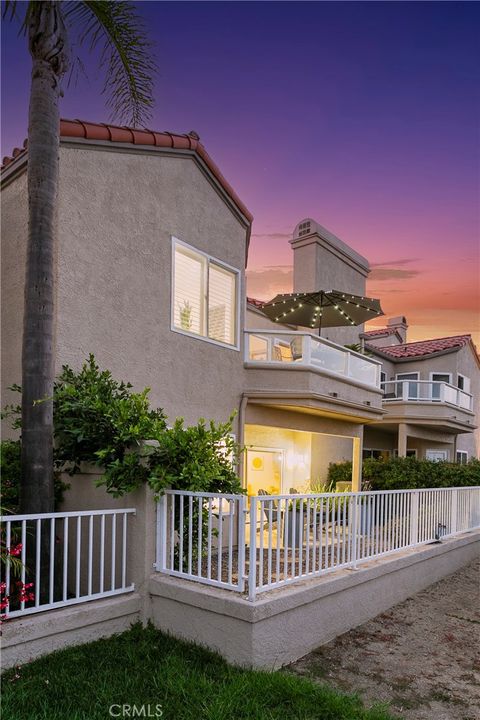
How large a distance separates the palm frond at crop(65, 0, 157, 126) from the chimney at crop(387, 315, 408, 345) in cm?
2474

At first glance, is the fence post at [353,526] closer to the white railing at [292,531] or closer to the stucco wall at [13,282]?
the white railing at [292,531]

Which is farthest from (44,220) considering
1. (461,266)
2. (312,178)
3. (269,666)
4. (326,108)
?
(461,266)

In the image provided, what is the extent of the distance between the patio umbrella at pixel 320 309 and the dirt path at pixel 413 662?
7.61 meters

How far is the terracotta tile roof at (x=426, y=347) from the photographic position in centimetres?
2452

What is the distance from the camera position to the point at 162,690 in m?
4.71

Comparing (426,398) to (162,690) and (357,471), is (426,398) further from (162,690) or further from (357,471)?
(162,690)

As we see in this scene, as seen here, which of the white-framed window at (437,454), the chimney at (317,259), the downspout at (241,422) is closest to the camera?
the downspout at (241,422)

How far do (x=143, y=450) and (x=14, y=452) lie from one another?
6.88ft

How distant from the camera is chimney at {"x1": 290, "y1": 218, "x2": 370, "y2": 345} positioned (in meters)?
18.6

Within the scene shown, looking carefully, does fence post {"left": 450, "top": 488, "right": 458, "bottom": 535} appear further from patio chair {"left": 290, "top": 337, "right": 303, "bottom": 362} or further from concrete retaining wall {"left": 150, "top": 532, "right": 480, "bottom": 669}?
patio chair {"left": 290, "top": 337, "right": 303, "bottom": 362}

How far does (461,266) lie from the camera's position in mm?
18625

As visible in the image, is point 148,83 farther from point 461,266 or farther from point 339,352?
point 461,266

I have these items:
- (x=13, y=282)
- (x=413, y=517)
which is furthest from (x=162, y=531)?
(x=13, y=282)

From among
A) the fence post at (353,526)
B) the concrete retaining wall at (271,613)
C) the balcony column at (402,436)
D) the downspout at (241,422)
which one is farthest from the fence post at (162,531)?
the balcony column at (402,436)
